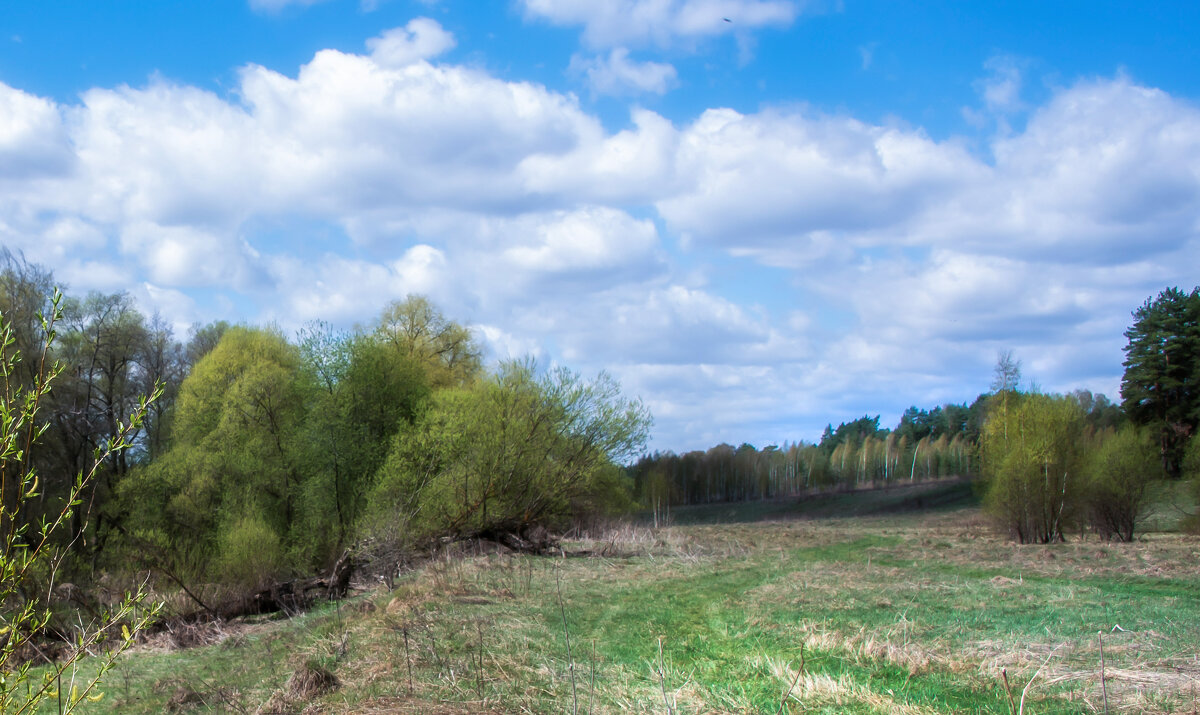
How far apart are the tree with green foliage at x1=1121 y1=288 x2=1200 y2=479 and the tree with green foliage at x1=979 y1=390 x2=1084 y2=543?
31.0 meters

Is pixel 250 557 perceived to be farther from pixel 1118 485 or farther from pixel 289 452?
pixel 1118 485

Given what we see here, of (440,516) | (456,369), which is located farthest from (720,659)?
(456,369)

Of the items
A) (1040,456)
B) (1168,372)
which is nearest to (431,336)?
(1040,456)

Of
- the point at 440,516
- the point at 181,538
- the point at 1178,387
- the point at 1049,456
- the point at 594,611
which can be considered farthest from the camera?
the point at 1178,387

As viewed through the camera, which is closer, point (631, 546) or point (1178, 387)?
point (631, 546)

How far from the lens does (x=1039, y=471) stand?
91.0 feet

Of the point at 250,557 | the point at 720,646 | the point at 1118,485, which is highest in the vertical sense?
the point at 1118,485

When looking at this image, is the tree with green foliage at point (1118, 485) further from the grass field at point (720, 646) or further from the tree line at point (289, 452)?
the tree line at point (289, 452)

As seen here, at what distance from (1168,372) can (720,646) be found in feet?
192

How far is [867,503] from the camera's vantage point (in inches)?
2650

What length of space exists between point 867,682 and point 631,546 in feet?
50.3

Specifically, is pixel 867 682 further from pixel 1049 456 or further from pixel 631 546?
pixel 1049 456

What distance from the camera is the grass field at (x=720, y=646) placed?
6156mm

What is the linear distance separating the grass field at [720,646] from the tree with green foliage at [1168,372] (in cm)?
4452
